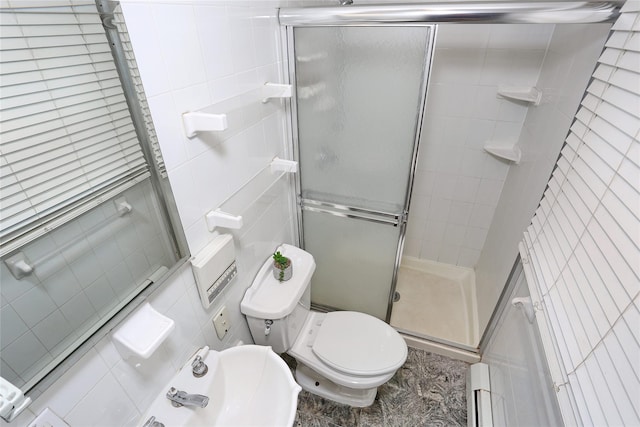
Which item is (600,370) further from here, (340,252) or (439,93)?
(439,93)

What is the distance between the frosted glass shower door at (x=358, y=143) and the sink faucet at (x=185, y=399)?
105cm

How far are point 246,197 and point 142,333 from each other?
0.61 m

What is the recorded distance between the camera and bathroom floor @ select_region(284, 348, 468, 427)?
1.63 m

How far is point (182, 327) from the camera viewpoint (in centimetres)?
107

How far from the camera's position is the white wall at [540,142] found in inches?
46.9

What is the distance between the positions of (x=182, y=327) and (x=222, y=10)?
104 cm

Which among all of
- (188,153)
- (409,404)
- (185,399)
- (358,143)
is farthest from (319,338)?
(188,153)

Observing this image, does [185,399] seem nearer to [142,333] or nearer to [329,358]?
[142,333]

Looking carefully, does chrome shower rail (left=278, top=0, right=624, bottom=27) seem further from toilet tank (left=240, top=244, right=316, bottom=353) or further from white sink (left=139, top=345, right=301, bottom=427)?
white sink (left=139, top=345, right=301, bottom=427)

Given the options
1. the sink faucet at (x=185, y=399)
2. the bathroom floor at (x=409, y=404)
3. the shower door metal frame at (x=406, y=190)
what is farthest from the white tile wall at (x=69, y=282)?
the bathroom floor at (x=409, y=404)

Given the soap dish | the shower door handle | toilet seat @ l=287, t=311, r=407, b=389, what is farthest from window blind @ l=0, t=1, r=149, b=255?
toilet seat @ l=287, t=311, r=407, b=389

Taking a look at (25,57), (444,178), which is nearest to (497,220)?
(444,178)

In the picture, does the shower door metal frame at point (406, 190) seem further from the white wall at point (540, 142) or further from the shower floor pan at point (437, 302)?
the white wall at point (540, 142)

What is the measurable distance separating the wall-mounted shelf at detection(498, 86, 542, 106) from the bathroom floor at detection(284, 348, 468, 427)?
5.06ft
